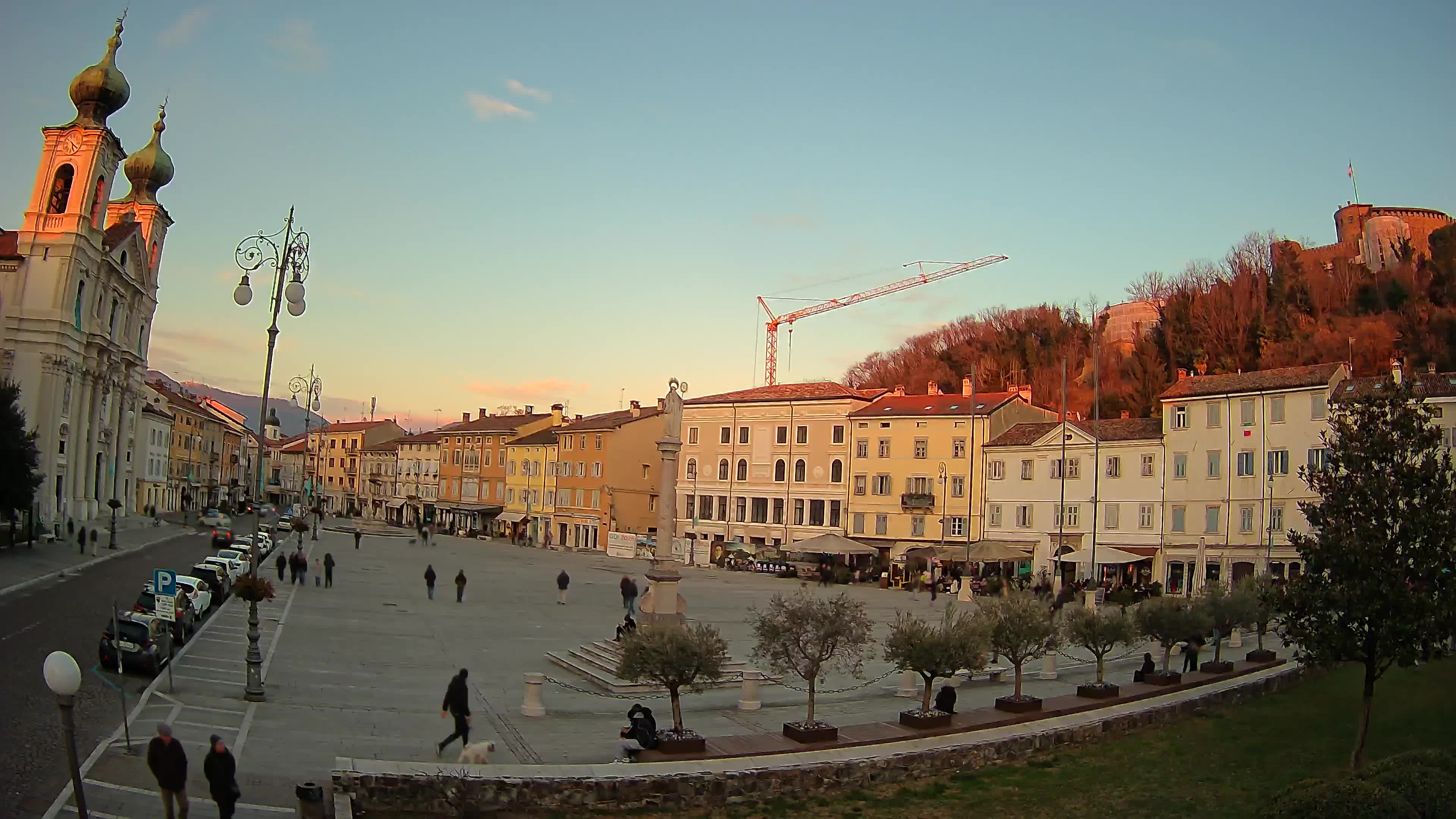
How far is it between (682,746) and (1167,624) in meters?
13.3

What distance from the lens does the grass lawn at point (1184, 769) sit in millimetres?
14070

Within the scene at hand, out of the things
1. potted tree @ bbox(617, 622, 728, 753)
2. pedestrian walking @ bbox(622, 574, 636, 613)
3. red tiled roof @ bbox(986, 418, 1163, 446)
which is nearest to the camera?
potted tree @ bbox(617, 622, 728, 753)

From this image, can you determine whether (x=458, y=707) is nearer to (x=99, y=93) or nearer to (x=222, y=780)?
(x=222, y=780)

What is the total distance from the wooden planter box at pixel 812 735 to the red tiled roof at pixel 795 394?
5157 centimetres

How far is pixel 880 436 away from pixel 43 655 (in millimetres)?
50223

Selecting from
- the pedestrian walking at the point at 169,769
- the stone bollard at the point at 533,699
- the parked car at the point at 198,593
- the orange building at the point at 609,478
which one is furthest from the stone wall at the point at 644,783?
the orange building at the point at 609,478

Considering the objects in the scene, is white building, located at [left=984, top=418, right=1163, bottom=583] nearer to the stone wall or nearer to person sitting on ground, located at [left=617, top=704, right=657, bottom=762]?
the stone wall

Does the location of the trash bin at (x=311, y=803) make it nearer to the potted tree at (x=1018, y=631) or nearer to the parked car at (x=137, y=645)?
the parked car at (x=137, y=645)

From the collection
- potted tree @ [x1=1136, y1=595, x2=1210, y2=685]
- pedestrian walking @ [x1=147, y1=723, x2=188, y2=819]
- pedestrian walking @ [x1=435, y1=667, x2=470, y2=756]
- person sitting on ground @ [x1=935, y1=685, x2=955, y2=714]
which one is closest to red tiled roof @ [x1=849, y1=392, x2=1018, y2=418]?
potted tree @ [x1=1136, y1=595, x2=1210, y2=685]

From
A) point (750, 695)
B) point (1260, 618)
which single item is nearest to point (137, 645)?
point (750, 695)

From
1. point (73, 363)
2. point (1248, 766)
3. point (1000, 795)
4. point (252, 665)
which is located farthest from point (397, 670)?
point (73, 363)

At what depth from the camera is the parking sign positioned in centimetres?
2205

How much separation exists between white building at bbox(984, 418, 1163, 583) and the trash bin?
4276 cm

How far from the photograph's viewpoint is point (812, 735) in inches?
642
